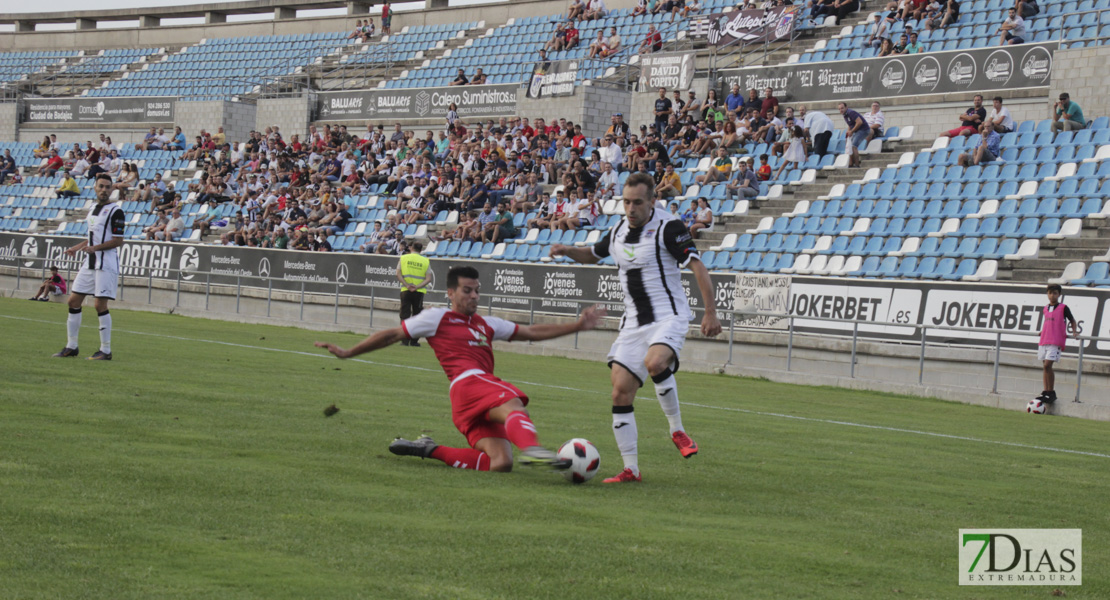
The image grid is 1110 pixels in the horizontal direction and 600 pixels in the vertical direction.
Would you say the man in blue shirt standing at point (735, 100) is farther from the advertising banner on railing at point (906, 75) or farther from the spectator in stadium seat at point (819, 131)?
the spectator in stadium seat at point (819, 131)

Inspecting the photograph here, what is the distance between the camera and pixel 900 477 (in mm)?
8945

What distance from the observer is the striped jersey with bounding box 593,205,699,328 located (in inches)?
331

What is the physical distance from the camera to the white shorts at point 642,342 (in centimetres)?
832

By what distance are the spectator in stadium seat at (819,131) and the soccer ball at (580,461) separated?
74.3 feet

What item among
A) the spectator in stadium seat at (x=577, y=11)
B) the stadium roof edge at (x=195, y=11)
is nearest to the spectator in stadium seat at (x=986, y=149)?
the spectator in stadium seat at (x=577, y=11)

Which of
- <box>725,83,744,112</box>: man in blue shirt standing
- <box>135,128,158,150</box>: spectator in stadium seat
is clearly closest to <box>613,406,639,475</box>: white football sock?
<box>725,83,744,112</box>: man in blue shirt standing

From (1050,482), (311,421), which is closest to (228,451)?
(311,421)

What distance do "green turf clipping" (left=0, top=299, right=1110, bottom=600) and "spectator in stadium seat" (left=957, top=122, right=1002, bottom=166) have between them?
12.6 metres

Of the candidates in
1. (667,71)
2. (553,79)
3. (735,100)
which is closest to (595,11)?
(553,79)

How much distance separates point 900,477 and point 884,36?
24281mm

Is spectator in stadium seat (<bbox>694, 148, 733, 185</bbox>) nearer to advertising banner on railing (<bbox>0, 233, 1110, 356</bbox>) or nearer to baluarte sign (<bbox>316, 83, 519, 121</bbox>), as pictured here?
advertising banner on railing (<bbox>0, 233, 1110, 356</bbox>)

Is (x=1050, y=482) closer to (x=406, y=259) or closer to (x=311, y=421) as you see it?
(x=311, y=421)

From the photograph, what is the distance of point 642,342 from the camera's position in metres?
8.41

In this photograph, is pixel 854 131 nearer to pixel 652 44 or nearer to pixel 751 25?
pixel 751 25
